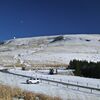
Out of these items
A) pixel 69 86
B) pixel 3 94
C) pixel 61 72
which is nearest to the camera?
pixel 3 94

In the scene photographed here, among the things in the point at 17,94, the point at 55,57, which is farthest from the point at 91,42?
the point at 17,94

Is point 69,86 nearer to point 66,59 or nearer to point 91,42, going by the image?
point 66,59

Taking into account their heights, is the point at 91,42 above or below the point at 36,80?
above

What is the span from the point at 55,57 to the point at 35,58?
→ 768cm

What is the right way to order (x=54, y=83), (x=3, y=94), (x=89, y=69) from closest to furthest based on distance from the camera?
1. (x=3, y=94)
2. (x=54, y=83)
3. (x=89, y=69)

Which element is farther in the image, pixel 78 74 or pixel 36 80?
pixel 78 74

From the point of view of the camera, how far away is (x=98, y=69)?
4894 cm

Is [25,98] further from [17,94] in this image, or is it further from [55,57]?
[55,57]

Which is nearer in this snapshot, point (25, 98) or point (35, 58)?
point (25, 98)

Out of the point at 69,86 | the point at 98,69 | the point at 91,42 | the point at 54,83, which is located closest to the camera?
the point at 69,86

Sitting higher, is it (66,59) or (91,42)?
(91,42)

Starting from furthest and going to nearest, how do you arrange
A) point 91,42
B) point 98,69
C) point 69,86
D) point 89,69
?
1. point 91,42
2. point 89,69
3. point 98,69
4. point 69,86

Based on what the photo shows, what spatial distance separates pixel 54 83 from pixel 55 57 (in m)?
85.2

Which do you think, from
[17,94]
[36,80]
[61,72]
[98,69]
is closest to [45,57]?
[61,72]
